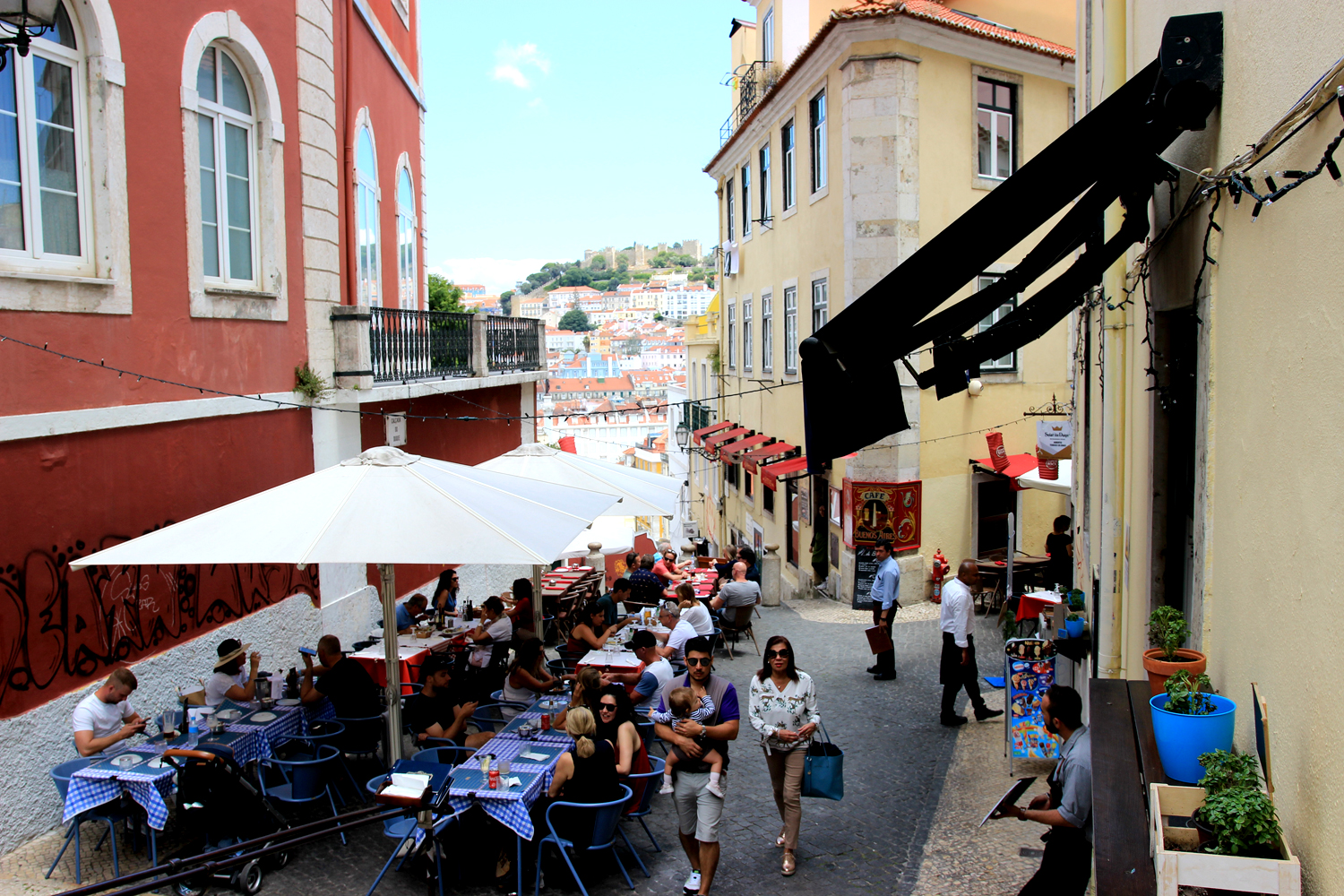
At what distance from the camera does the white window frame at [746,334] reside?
2483cm

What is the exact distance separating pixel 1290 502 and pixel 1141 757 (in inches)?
45.9

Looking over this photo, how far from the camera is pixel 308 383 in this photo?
11.4m

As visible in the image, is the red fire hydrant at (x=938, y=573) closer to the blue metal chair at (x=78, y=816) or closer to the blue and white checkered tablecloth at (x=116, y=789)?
the blue and white checkered tablecloth at (x=116, y=789)

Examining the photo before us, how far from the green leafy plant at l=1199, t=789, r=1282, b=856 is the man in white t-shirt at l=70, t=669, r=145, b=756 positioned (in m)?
6.31

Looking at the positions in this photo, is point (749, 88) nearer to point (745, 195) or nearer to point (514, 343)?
point (745, 195)

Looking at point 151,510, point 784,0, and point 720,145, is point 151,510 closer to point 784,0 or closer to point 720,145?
point 784,0

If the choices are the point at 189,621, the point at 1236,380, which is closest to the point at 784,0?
the point at 189,621

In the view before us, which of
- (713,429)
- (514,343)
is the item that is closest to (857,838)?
(514,343)

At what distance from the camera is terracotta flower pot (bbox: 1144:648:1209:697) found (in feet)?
12.5

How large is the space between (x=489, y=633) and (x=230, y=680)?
291 cm

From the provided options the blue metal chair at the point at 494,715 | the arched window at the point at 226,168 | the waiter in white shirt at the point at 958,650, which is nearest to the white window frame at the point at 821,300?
the waiter in white shirt at the point at 958,650

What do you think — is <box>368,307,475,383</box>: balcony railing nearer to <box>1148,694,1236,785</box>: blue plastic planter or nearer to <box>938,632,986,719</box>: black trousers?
<box>938,632,986,719</box>: black trousers

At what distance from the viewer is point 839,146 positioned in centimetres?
1672


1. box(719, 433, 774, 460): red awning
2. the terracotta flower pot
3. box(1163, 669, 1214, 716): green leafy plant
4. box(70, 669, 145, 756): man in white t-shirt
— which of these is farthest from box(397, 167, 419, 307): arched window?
box(1163, 669, 1214, 716): green leafy plant
